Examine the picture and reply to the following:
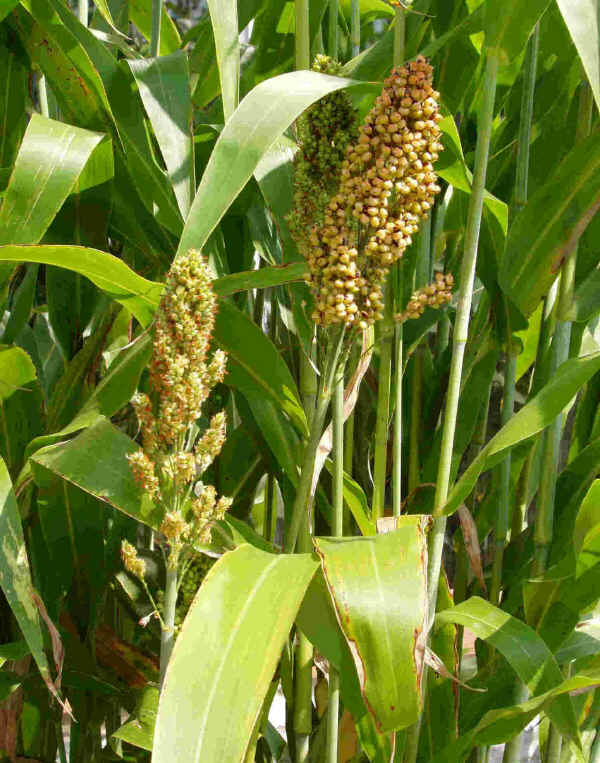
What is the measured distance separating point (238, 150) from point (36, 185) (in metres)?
0.23

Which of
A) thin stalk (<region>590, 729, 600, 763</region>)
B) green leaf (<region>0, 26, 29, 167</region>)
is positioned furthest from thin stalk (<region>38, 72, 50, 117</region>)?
thin stalk (<region>590, 729, 600, 763</region>)

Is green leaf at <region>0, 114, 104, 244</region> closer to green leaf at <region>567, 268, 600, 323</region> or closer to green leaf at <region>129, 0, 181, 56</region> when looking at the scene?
green leaf at <region>129, 0, 181, 56</region>

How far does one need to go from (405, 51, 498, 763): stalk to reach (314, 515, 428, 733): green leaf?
0.45ft

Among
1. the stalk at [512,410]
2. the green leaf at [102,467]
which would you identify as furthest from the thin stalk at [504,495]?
the green leaf at [102,467]

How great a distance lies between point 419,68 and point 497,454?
334 mm

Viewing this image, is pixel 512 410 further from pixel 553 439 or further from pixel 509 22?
pixel 509 22

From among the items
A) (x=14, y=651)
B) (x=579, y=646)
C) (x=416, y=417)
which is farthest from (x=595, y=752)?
(x=14, y=651)

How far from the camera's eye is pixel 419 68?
0.58 metres

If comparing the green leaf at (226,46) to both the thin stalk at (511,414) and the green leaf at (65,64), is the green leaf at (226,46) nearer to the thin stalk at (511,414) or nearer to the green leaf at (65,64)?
the green leaf at (65,64)

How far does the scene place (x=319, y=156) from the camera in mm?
641

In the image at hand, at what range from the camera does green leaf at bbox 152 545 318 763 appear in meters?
0.51

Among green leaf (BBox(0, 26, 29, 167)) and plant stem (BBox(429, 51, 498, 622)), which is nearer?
plant stem (BBox(429, 51, 498, 622))

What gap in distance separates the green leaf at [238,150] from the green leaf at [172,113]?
13 centimetres

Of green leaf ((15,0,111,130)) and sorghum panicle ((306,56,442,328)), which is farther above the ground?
green leaf ((15,0,111,130))
